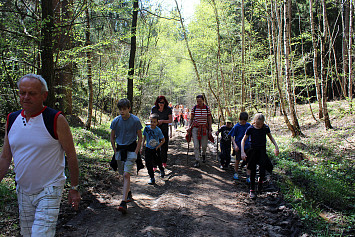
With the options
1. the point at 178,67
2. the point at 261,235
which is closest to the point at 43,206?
the point at 261,235

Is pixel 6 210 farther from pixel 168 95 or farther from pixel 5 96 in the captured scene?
pixel 168 95

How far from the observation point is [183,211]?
15.8 ft

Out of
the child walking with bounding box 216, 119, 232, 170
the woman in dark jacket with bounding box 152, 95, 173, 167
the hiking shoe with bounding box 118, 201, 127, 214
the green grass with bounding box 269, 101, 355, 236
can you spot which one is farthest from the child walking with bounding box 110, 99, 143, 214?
the child walking with bounding box 216, 119, 232, 170

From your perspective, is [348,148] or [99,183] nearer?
[99,183]

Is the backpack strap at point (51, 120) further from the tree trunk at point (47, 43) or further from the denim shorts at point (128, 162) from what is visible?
the tree trunk at point (47, 43)

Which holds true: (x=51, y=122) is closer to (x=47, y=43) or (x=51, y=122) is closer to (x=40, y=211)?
(x=40, y=211)

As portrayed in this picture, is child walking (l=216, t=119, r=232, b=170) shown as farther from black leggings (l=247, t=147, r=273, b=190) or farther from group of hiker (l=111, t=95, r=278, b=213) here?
black leggings (l=247, t=147, r=273, b=190)

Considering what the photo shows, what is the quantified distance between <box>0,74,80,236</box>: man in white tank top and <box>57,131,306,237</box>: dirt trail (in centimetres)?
180

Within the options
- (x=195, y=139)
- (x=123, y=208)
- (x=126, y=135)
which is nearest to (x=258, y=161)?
(x=195, y=139)

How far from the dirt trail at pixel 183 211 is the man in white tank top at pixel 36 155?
70.7 inches

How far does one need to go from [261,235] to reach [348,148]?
22.5ft

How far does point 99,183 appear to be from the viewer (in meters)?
6.50

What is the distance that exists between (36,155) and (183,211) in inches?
123

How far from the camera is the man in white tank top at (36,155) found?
235 centimetres
